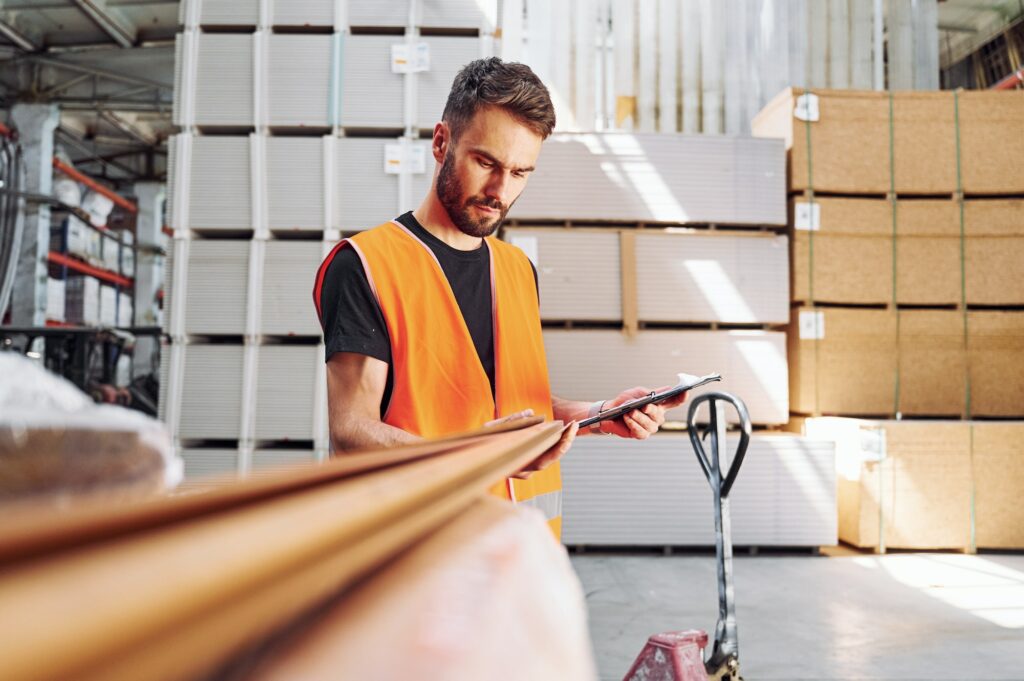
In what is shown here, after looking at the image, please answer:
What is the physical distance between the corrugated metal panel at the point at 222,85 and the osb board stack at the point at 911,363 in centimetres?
407

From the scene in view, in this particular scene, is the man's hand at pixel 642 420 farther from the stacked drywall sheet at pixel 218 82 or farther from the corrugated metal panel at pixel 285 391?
the stacked drywall sheet at pixel 218 82

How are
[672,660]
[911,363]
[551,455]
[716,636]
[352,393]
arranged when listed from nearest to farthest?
[551,455]
[352,393]
[672,660]
[716,636]
[911,363]

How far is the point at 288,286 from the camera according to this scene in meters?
4.80

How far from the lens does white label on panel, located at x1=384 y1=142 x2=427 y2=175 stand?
15.8ft

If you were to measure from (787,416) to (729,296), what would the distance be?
923 mm

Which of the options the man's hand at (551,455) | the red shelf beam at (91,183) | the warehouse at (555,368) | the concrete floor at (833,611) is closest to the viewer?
the warehouse at (555,368)

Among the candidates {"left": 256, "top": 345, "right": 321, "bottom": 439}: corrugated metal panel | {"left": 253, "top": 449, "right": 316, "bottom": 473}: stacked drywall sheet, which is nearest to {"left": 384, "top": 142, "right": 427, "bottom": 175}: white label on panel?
{"left": 256, "top": 345, "right": 321, "bottom": 439}: corrugated metal panel

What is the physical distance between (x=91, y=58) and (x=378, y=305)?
11836 millimetres

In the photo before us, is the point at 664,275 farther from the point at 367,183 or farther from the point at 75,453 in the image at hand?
the point at 75,453

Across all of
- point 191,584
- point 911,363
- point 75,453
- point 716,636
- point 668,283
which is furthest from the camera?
point 911,363

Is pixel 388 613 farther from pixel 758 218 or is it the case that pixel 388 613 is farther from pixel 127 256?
pixel 127 256

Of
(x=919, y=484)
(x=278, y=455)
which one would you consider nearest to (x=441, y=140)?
(x=278, y=455)

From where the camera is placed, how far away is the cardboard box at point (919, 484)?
4.83m

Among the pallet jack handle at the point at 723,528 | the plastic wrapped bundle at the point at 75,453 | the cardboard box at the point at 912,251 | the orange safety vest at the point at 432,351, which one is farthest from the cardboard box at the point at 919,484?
the plastic wrapped bundle at the point at 75,453
